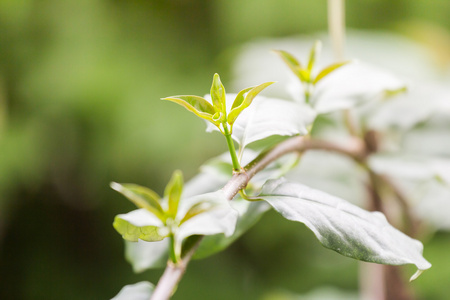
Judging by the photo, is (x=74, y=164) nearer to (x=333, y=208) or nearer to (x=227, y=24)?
(x=227, y=24)

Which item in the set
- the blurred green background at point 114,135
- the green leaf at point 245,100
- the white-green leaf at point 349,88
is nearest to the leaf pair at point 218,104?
the green leaf at point 245,100

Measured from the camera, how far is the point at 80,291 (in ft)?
4.22

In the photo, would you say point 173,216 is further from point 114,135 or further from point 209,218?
point 114,135

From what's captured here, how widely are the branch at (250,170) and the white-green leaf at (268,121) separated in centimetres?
1

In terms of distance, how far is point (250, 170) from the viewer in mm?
225

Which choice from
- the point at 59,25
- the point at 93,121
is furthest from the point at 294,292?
the point at 59,25

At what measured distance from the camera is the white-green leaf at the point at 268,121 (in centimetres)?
23

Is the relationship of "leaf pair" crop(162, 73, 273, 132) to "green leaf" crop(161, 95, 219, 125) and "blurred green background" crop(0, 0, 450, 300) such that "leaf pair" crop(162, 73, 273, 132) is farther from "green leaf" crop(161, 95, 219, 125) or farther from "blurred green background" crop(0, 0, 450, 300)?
"blurred green background" crop(0, 0, 450, 300)

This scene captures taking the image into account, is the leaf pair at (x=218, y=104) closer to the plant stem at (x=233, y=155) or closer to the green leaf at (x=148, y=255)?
the plant stem at (x=233, y=155)

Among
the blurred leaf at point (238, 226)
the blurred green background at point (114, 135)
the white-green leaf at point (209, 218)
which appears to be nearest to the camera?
the white-green leaf at point (209, 218)

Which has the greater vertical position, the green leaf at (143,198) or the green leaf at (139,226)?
the green leaf at (143,198)

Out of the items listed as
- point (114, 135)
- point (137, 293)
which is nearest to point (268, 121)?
point (137, 293)

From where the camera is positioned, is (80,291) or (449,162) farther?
(80,291)

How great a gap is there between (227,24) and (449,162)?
1.07 m
